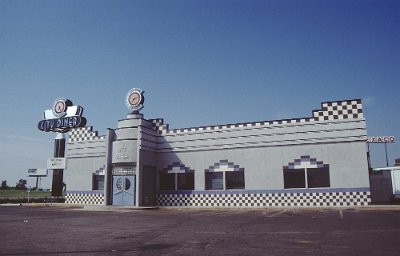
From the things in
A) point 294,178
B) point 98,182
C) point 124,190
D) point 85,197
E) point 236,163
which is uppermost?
point 236,163

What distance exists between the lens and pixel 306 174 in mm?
20438

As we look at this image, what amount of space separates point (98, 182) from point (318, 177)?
16713 mm

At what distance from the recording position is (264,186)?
21.1 metres

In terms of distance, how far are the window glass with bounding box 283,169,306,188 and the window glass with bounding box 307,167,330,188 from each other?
368mm

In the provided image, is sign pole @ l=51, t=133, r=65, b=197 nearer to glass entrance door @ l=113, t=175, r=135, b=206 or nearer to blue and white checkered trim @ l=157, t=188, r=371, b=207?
glass entrance door @ l=113, t=175, r=135, b=206

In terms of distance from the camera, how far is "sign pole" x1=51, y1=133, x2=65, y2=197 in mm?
28906

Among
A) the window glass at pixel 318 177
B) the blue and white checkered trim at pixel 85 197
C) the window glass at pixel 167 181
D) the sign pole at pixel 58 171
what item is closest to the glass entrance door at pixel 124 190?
the blue and white checkered trim at pixel 85 197

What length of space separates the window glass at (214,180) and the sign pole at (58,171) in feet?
46.7

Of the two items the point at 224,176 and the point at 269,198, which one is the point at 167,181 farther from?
the point at 269,198

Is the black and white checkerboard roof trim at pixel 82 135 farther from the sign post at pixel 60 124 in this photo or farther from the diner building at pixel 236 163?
the diner building at pixel 236 163

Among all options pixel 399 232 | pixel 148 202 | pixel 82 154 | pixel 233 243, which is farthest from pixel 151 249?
pixel 82 154

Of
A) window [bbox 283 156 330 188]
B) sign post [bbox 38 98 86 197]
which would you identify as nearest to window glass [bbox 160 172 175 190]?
window [bbox 283 156 330 188]

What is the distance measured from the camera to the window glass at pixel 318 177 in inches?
789

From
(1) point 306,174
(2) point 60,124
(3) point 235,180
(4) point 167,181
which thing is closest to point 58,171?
(2) point 60,124
